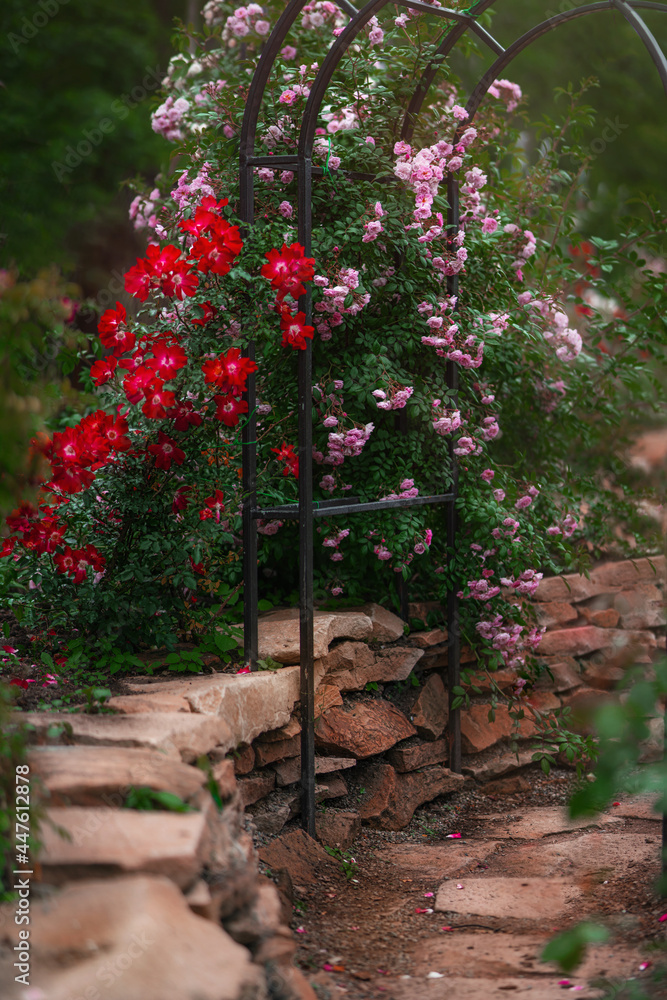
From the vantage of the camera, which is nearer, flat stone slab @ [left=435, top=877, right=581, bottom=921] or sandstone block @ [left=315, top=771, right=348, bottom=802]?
flat stone slab @ [left=435, top=877, right=581, bottom=921]

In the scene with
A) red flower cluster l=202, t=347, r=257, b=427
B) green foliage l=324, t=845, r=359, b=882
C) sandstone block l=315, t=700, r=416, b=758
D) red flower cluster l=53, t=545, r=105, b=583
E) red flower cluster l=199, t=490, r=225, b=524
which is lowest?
green foliage l=324, t=845, r=359, b=882

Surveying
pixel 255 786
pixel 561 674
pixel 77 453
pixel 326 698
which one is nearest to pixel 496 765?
pixel 561 674

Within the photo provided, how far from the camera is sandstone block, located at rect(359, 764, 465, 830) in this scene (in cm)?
343

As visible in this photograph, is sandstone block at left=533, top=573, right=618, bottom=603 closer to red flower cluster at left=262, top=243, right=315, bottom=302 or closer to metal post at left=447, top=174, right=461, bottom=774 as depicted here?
metal post at left=447, top=174, right=461, bottom=774

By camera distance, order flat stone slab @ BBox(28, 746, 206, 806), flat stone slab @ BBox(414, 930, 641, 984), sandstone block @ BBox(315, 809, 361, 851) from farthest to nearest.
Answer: sandstone block @ BBox(315, 809, 361, 851)
flat stone slab @ BBox(414, 930, 641, 984)
flat stone slab @ BBox(28, 746, 206, 806)

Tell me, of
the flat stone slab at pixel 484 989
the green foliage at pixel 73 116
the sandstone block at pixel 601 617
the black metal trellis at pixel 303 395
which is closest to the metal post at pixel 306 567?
the black metal trellis at pixel 303 395

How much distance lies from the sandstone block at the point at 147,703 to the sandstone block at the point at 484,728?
68.5 inches

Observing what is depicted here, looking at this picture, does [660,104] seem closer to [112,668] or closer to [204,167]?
[204,167]

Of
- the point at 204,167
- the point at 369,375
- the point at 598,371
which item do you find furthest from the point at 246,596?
the point at 598,371

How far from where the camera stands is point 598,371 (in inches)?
179

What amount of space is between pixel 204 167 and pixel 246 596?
1519mm

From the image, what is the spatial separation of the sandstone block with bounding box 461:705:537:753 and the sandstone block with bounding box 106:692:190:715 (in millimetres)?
1740

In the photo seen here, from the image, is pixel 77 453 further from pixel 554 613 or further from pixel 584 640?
pixel 584 640

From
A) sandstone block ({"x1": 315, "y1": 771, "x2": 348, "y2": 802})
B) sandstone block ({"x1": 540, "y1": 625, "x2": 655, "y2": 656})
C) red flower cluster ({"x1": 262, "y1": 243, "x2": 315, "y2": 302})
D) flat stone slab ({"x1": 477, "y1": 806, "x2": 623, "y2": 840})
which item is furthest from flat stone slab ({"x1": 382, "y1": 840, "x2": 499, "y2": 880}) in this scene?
red flower cluster ({"x1": 262, "y1": 243, "x2": 315, "y2": 302})
